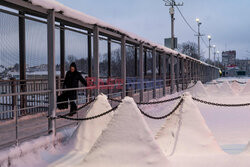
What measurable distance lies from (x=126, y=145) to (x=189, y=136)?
4.59 feet

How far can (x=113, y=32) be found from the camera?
8.86 meters

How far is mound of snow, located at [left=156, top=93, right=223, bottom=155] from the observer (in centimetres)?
551

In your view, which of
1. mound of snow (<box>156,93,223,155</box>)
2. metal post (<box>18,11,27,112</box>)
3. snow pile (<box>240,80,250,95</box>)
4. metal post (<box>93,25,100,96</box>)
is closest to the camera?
mound of snow (<box>156,93,223,155</box>)

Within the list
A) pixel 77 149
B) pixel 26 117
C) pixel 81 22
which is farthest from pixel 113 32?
pixel 77 149

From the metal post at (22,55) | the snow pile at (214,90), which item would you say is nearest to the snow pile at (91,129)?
the metal post at (22,55)

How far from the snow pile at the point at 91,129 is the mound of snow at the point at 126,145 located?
1.08 metres

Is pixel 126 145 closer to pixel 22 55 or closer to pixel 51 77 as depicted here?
pixel 51 77

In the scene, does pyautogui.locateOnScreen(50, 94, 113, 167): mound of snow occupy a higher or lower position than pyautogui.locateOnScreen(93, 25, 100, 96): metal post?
lower

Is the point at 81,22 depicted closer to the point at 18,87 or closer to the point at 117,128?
the point at 117,128

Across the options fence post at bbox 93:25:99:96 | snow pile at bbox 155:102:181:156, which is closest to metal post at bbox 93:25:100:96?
fence post at bbox 93:25:99:96

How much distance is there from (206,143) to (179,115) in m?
0.75

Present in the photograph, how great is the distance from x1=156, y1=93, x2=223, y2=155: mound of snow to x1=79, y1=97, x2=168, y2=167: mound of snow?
0.88 m

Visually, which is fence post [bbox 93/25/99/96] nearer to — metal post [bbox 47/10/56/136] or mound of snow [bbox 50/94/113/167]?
mound of snow [bbox 50/94/113/167]

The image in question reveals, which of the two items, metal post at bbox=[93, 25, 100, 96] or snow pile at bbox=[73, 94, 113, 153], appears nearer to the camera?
snow pile at bbox=[73, 94, 113, 153]
